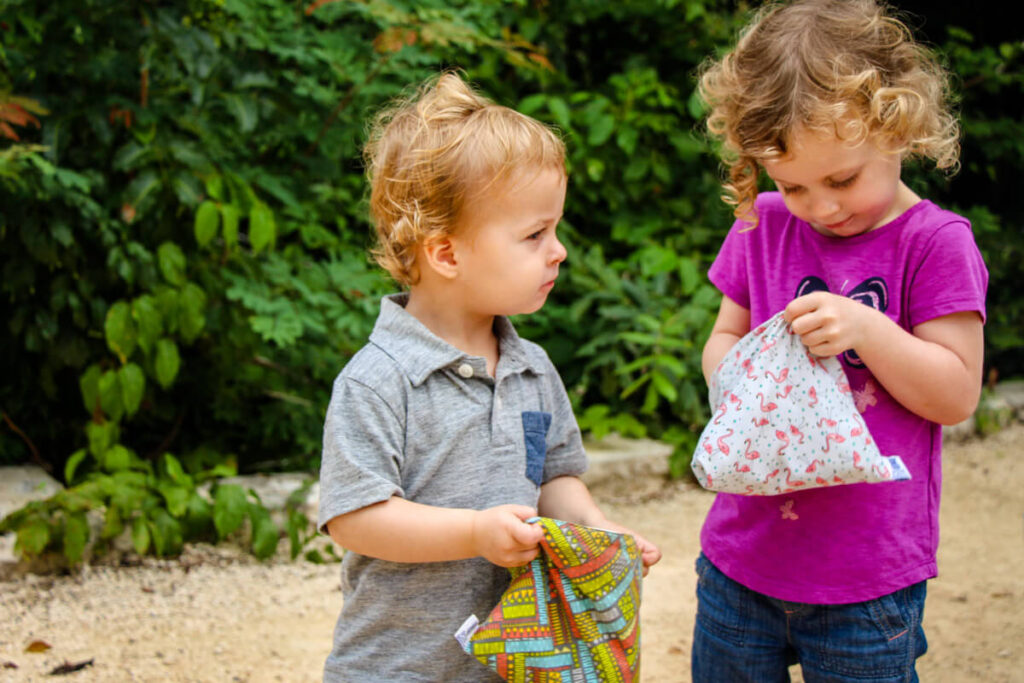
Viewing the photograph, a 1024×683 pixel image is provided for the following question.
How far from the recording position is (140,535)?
9.31ft

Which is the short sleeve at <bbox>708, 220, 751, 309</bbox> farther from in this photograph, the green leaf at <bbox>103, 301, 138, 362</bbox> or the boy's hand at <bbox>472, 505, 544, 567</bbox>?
the green leaf at <bbox>103, 301, 138, 362</bbox>

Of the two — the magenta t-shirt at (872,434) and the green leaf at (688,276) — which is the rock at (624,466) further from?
the magenta t-shirt at (872,434)

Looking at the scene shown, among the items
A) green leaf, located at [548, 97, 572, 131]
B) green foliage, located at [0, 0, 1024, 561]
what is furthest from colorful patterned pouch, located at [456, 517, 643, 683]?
green leaf, located at [548, 97, 572, 131]

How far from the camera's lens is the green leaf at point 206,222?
9.47 ft

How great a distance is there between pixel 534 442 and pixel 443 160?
1.52ft

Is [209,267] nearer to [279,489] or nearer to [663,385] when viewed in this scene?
[279,489]

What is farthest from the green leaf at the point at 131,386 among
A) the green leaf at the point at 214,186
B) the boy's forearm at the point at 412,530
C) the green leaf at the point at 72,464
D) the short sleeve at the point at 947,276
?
the short sleeve at the point at 947,276

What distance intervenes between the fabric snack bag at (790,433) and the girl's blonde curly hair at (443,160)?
1.51 ft

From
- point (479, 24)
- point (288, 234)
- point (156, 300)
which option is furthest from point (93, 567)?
point (479, 24)

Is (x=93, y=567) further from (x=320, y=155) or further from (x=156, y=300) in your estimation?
(x=320, y=155)

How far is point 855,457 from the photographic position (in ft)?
4.56

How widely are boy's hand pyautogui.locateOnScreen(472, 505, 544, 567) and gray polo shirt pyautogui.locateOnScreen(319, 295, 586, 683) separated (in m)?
0.11

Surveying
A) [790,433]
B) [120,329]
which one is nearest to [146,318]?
[120,329]

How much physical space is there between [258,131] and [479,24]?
0.96 meters
